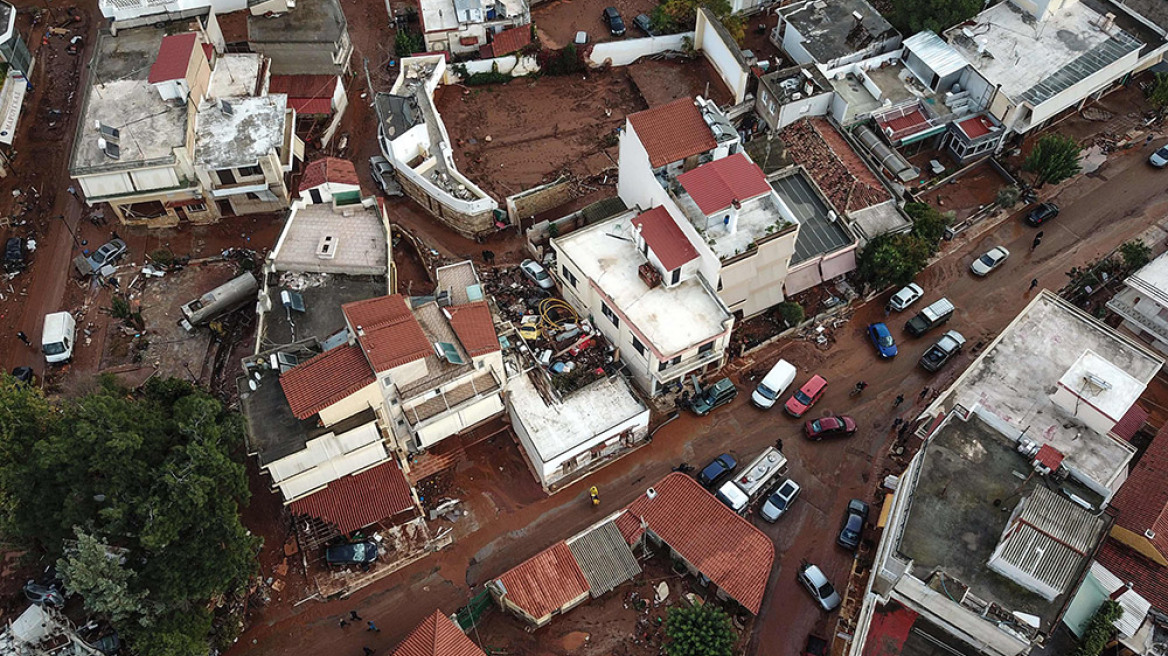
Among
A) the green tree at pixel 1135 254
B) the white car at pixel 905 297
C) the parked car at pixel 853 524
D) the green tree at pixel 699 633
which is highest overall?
the green tree at pixel 1135 254

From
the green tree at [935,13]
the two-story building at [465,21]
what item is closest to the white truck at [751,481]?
the green tree at [935,13]

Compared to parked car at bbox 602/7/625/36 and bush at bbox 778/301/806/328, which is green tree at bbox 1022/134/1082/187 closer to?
bush at bbox 778/301/806/328

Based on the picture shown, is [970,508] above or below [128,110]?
below

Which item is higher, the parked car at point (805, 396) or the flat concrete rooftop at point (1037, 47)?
the flat concrete rooftop at point (1037, 47)

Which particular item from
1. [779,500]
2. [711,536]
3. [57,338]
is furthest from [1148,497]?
[57,338]

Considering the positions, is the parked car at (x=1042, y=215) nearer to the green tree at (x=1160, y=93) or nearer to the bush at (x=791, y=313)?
the green tree at (x=1160, y=93)

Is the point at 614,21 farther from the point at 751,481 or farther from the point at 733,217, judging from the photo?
the point at 751,481

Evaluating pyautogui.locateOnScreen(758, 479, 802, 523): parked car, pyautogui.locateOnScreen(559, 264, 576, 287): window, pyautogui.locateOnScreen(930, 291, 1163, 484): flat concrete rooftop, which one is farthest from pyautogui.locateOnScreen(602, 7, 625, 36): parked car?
pyautogui.locateOnScreen(758, 479, 802, 523): parked car
